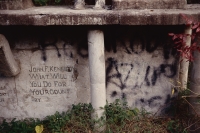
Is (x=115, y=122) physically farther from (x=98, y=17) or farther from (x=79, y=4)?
(x=79, y=4)

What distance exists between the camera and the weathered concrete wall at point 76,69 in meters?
4.39

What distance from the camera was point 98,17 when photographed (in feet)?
11.7

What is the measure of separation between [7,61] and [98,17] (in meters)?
1.77

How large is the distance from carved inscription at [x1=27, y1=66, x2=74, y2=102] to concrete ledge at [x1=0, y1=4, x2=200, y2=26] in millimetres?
1170

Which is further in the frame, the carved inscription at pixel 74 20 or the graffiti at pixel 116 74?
the graffiti at pixel 116 74

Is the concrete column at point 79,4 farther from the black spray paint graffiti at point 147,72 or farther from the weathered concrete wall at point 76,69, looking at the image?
the black spray paint graffiti at point 147,72

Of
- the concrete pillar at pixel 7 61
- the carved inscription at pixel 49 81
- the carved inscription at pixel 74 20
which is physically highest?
the carved inscription at pixel 74 20

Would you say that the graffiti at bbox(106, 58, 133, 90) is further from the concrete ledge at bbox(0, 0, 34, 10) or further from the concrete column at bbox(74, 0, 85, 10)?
the concrete ledge at bbox(0, 0, 34, 10)

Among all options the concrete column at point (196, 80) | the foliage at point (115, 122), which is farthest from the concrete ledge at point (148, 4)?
the foliage at point (115, 122)

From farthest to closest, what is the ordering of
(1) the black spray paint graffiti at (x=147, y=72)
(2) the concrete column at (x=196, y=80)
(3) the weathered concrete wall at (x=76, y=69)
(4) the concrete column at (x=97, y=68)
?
(1) the black spray paint graffiti at (x=147, y=72) < (3) the weathered concrete wall at (x=76, y=69) < (2) the concrete column at (x=196, y=80) < (4) the concrete column at (x=97, y=68)

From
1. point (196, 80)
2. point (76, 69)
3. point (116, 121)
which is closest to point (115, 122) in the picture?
point (116, 121)

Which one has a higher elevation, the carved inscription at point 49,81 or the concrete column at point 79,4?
the concrete column at point 79,4

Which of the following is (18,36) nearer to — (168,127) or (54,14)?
(54,14)

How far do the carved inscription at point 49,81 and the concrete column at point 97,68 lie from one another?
2.27ft
